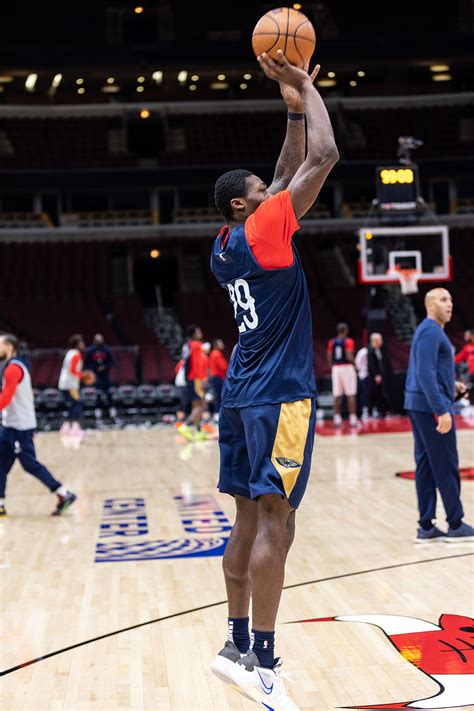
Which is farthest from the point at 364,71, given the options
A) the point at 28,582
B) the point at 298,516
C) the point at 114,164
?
the point at 28,582

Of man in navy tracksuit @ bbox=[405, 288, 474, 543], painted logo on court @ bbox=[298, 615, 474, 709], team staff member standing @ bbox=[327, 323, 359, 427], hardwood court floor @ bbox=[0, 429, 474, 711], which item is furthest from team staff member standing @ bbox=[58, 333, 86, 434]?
painted logo on court @ bbox=[298, 615, 474, 709]

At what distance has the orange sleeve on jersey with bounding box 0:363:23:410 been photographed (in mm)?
7891

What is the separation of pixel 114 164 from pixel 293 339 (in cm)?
2848

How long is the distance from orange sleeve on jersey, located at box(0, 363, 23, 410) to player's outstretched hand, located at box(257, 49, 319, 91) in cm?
497

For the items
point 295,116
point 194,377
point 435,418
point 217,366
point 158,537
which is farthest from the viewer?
point 217,366

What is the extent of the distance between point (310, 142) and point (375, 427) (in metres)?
13.8

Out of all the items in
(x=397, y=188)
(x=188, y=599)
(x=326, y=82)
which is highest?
(x=326, y=82)

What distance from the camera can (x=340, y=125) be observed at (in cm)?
3319

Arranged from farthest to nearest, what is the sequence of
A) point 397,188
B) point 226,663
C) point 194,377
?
point 397,188, point 194,377, point 226,663

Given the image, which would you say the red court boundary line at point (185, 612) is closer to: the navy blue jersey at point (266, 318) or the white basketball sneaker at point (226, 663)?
the white basketball sneaker at point (226, 663)

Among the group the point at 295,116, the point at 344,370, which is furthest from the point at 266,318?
the point at 344,370

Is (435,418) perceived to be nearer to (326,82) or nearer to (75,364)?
(75,364)

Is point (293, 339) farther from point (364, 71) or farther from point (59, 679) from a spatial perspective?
point (364, 71)

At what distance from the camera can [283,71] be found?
3465 millimetres
